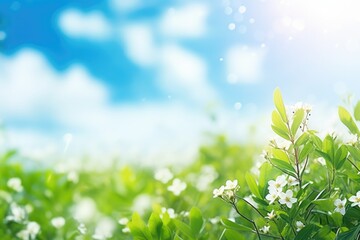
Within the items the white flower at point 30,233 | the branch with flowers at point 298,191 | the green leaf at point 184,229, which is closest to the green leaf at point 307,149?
the branch with flowers at point 298,191

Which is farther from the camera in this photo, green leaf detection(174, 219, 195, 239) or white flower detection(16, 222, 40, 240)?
white flower detection(16, 222, 40, 240)

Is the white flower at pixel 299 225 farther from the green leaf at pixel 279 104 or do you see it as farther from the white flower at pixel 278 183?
the green leaf at pixel 279 104

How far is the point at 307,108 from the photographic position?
1.46 metres

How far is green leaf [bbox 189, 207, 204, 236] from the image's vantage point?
1.63 meters

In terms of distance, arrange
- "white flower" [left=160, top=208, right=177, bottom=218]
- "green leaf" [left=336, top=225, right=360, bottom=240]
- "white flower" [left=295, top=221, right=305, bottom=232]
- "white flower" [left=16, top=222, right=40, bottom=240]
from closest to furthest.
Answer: "green leaf" [left=336, top=225, right=360, bottom=240]
"white flower" [left=295, top=221, right=305, bottom=232]
"white flower" [left=160, top=208, right=177, bottom=218]
"white flower" [left=16, top=222, right=40, bottom=240]

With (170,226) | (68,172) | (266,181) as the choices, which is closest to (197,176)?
(68,172)

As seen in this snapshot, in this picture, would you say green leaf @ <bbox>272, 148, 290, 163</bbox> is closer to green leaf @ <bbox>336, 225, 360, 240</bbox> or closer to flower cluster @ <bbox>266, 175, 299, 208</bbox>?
flower cluster @ <bbox>266, 175, 299, 208</bbox>

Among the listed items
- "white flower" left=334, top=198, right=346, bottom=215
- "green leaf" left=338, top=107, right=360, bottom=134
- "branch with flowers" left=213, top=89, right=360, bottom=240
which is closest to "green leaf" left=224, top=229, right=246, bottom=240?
"branch with flowers" left=213, top=89, right=360, bottom=240

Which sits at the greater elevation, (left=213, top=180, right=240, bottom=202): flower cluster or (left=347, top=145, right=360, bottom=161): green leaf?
(left=347, top=145, right=360, bottom=161): green leaf

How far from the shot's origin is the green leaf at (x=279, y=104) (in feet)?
4.75

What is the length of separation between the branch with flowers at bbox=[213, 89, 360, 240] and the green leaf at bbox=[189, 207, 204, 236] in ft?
0.36

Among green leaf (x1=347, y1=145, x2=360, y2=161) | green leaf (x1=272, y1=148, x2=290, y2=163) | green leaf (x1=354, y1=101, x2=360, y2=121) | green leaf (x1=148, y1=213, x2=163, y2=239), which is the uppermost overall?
green leaf (x1=354, y1=101, x2=360, y2=121)

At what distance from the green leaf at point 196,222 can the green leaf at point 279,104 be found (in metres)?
0.34

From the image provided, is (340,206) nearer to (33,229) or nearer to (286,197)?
(286,197)
